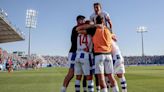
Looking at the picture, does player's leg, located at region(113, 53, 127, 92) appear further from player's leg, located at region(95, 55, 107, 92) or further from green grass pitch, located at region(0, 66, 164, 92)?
green grass pitch, located at region(0, 66, 164, 92)

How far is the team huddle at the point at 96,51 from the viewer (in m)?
7.78

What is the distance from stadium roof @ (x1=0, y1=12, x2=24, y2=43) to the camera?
2032 inches

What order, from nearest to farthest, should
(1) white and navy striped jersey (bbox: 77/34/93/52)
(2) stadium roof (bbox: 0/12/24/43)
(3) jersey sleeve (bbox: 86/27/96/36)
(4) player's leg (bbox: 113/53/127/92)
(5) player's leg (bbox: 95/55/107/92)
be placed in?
(5) player's leg (bbox: 95/55/107/92) → (3) jersey sleeve (bbox: 86/27/96/36) → (1) white and navy striped jersey (bbox: 77/34/93/52) → (4) player's leg (bbox: 113/53/127/92) → (2) stadium roof (bbox: 0/12/24/43)

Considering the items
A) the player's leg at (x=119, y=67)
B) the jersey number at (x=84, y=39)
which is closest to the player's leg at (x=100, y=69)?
the jersey number at (x=84, y=39)

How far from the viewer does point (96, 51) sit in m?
7.88

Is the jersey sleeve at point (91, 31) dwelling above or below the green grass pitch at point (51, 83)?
above

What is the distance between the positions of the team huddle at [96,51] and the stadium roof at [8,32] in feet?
135

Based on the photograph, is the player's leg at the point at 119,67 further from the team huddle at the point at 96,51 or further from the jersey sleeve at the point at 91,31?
the jersey sleeve at the point at 91,31

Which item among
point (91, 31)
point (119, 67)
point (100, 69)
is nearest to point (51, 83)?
point (119, 67)

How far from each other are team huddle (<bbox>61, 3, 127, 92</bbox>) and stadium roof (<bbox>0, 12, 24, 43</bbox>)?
41.1 m

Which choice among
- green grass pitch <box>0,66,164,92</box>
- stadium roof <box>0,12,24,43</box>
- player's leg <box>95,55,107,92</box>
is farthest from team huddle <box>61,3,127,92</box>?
stadium roof <box>0,12,24,43</box>

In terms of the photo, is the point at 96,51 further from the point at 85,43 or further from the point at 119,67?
the point at 119,67

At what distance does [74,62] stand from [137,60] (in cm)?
11338

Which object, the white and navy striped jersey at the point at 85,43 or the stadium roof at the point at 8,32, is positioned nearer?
the white and navy striped jersey at the point at 85,43
